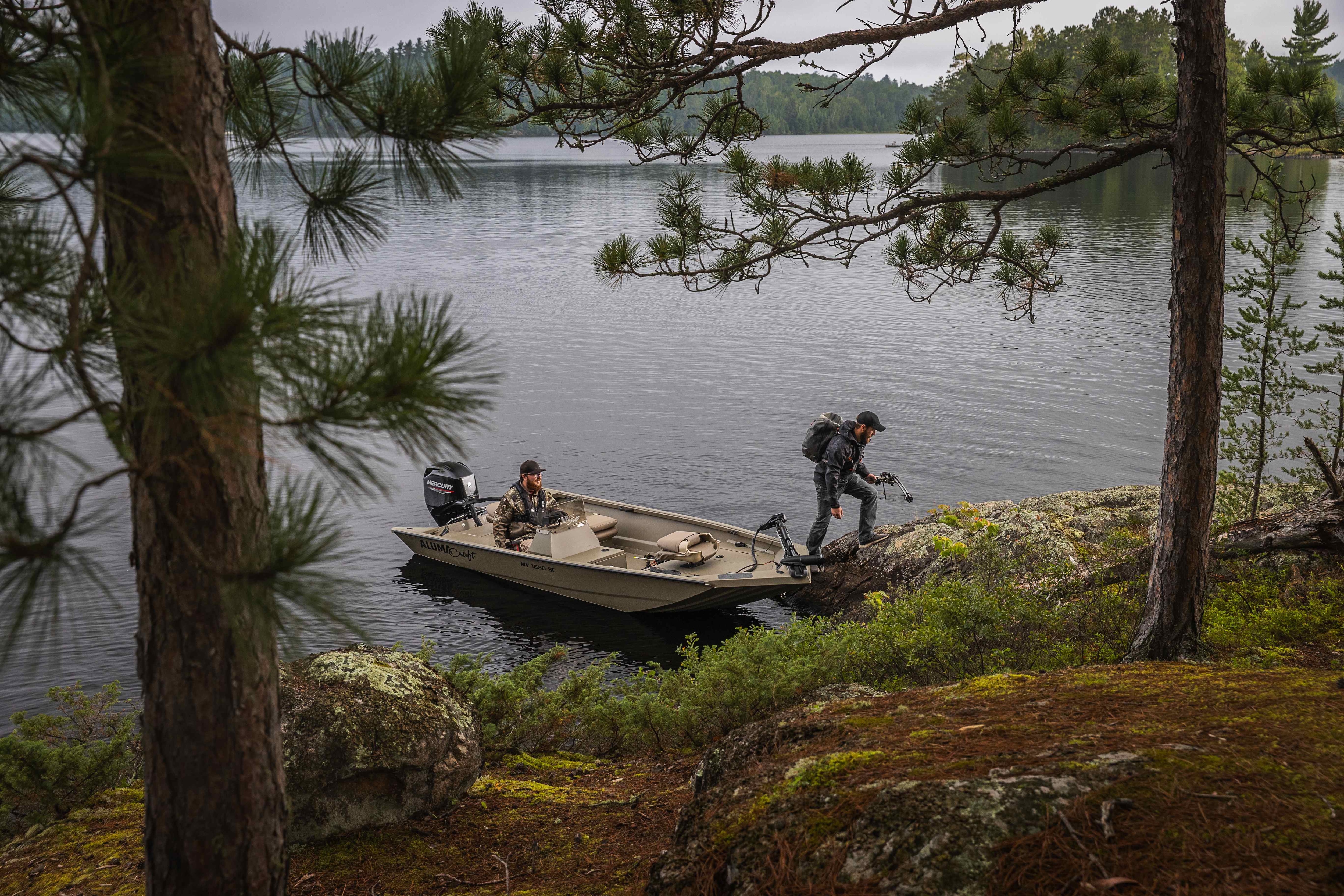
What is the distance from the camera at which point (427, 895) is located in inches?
161

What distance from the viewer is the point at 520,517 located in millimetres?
13219

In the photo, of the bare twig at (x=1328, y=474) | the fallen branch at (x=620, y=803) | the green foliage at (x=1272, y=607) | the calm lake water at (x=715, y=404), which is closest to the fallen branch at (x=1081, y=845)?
the calm lake water at (x=715, y=404)

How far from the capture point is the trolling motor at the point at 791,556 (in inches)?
492

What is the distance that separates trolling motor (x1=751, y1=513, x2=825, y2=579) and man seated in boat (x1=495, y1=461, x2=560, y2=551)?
3.05 metres

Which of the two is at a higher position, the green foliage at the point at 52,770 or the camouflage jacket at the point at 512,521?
the green foliage at the point at 52,770

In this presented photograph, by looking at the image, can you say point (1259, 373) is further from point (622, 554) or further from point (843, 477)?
point (622, 554)

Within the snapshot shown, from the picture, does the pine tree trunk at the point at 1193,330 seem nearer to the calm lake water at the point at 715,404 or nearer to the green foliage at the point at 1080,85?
the green foliage at the point at 1080,85

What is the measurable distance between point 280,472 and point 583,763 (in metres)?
5.24

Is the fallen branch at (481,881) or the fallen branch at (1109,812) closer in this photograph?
the fallen branch at (1109,812)

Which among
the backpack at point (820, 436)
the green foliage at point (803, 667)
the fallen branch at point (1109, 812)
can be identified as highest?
the fallen branch at point (1109, 812)

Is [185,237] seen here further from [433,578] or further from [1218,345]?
[433,578]

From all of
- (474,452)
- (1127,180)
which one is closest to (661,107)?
(474,452)

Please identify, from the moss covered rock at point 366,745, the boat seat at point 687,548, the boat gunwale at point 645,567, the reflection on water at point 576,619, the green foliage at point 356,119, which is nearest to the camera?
the green foliage at point 356,119

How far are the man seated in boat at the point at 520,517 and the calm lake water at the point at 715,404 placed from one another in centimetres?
109
